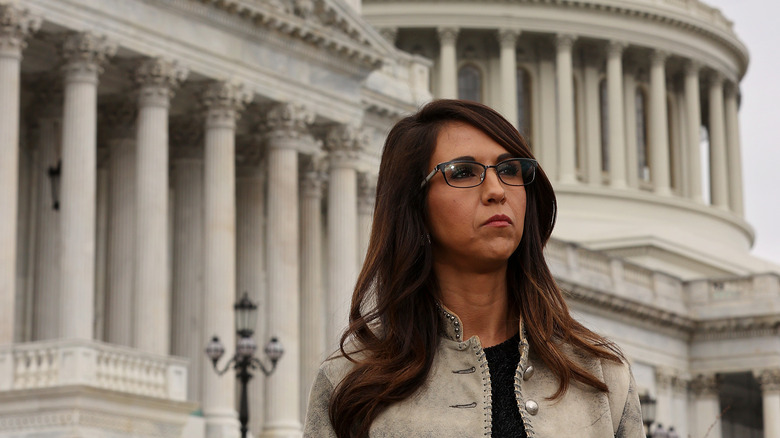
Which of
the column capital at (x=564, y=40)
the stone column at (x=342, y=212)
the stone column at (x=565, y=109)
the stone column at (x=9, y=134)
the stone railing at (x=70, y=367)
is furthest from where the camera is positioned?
the column capital at (x=564, y=40)

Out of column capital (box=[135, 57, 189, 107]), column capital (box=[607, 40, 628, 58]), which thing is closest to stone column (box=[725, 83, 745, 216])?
column capital (box=[607, 40, 628, 58])

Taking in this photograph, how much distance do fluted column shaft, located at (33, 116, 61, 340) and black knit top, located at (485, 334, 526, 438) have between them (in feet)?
127

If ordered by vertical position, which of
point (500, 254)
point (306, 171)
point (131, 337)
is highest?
point (306, 171)

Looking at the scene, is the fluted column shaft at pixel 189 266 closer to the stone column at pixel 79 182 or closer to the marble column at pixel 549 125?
the stone column at pixel 79 182

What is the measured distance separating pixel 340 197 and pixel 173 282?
516cm

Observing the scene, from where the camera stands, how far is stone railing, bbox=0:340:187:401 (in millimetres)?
34375

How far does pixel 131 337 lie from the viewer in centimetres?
4284

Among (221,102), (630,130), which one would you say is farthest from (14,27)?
(630,130)

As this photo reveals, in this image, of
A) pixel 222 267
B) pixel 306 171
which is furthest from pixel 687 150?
pixel 222 267

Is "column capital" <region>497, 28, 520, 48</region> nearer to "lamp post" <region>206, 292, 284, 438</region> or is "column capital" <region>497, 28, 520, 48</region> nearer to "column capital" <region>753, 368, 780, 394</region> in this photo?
"column capital" <region>753, 368, 780, 394</region>

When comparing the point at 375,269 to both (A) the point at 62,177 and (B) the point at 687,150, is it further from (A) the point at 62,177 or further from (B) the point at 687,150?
(B) the point at 687,150

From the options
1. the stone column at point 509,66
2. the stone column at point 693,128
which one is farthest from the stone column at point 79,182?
the stone column at point 693,128

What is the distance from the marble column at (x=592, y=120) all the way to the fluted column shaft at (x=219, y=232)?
156ft

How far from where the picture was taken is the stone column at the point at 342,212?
48281mm
